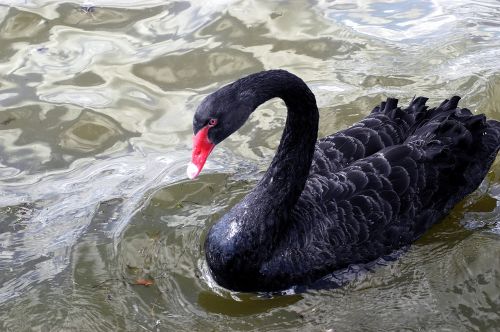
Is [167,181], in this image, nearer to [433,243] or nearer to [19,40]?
[433,243]

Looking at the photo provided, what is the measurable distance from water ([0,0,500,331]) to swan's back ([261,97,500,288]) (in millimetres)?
194

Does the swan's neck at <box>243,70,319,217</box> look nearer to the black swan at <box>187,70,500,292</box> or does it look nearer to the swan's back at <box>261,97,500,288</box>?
the black swan at <box>187,70,500,292</box>

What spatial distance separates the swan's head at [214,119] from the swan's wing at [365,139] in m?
1.22

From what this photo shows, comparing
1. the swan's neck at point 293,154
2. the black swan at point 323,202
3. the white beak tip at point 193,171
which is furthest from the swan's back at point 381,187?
the white beak tip at point 193,171

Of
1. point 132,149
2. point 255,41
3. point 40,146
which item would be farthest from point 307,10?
point 40,146

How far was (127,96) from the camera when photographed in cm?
668

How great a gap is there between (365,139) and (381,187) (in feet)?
1.53

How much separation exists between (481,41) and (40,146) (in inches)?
169

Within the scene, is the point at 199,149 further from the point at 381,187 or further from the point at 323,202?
the point at 381,187

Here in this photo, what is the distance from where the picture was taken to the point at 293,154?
4.64 m

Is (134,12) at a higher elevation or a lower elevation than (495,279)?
higher

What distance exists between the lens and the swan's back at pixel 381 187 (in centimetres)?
470

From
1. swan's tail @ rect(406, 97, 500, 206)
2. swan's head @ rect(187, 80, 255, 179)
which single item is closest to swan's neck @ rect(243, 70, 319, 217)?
swan's head @ rect(187, 80, 255, 179)

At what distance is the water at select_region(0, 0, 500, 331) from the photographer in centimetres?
461
